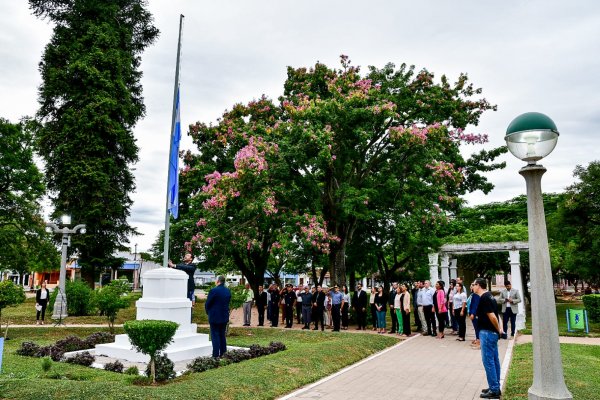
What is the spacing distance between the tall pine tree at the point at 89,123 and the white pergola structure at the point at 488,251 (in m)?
19.2

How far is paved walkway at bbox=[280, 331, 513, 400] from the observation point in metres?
7.73

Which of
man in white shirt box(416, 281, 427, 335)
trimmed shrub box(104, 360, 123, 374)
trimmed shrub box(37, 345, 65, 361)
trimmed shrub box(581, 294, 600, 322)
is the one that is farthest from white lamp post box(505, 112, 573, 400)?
trimmed shrub box(581, 294, 600, 322)

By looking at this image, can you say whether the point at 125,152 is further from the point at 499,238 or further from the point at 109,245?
the point at 499,238

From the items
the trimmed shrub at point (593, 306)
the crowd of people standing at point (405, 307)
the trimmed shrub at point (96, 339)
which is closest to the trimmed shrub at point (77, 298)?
the crowd of people standing at point (405, 307)

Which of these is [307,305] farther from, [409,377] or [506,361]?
[409,377]

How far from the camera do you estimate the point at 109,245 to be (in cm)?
2812

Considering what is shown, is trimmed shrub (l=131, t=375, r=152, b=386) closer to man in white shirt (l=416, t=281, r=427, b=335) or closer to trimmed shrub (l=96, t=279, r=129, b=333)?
trimmed shrub (l=96, t=279, r=129, b=333)

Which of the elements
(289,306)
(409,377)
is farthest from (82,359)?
(289,306)

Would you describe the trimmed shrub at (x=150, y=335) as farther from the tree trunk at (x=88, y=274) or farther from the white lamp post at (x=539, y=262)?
the tree trunk at (x=88, y=274)

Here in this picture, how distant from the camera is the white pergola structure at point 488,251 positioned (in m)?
18.5

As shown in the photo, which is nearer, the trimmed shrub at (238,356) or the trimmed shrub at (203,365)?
the trimmed shrub at (203,365)

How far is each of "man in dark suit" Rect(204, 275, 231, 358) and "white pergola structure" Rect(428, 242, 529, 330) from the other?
12257 mm

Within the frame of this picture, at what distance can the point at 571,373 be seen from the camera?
28.7ft

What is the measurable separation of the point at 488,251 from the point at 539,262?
17275mm
